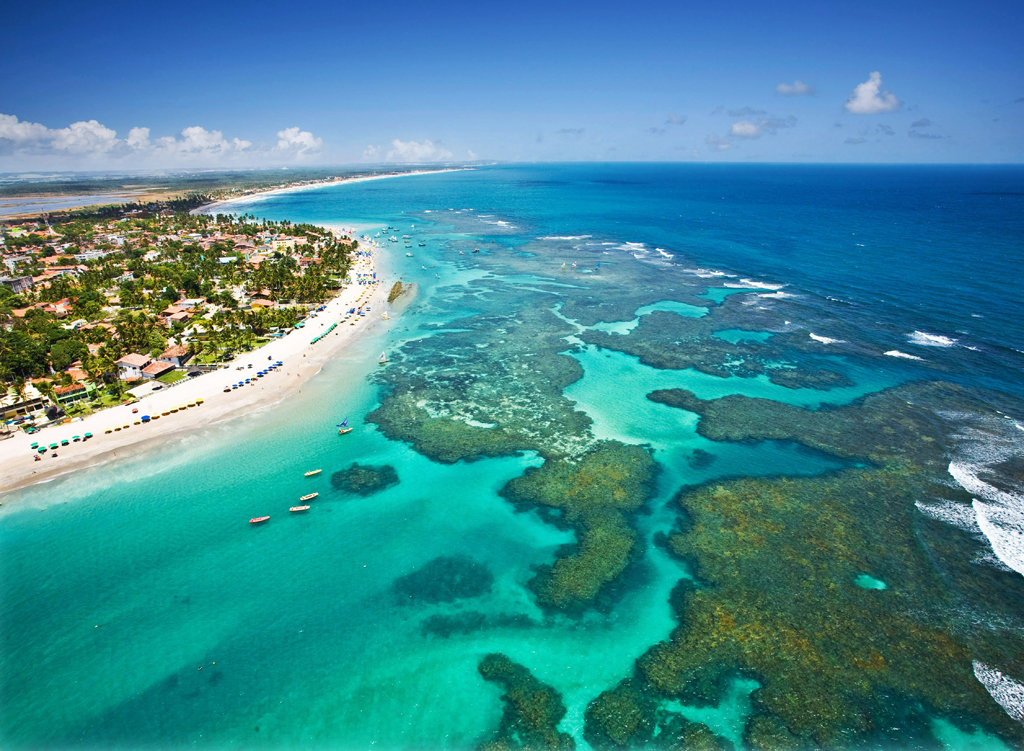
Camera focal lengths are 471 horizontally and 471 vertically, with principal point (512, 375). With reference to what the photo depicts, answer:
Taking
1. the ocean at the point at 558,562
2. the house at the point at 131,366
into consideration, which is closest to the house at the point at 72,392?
the house at the point at 131,366

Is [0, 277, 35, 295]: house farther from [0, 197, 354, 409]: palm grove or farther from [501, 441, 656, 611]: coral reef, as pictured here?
[501, 441, 656, 611]: coral reef

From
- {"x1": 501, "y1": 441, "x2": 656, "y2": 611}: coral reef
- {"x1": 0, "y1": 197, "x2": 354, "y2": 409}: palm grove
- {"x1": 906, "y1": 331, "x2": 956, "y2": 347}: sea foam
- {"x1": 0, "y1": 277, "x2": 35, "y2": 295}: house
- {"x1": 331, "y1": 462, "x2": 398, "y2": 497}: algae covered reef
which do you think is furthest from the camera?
{"x1": 0, "y1": 277, "x2": 35, "y2": 295}: house

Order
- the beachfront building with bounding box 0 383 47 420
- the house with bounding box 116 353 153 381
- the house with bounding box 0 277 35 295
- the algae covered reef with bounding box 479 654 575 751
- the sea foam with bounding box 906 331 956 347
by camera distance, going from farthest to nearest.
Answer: the house with bounding box 0 277 35 295 < the sea foam with bounding box 906 331 956 347 < the house with bounding box 116 353 153 381 < the beachfront building with bounding box 0 383 47 420 < the algae covered reef with bounding box 479 654 575 751

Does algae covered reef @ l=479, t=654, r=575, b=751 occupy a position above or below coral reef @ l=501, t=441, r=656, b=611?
below

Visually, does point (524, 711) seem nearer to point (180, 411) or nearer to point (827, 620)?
point (827, 620)

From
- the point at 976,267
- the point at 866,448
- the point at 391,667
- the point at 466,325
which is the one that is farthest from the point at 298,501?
the point at 976,267

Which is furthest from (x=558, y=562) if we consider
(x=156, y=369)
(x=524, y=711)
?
(x=156, y=369)

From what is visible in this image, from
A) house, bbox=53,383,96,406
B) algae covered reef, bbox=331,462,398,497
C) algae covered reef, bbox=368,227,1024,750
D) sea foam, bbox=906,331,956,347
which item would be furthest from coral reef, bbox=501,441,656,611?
house, bbox=53,383,96,406
